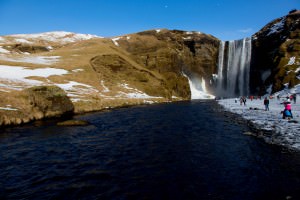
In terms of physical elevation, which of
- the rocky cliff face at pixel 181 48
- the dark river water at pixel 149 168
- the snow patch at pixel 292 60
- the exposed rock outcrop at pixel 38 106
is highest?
the rocky cliff face at pixel 181 48

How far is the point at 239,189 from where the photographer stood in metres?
9.97

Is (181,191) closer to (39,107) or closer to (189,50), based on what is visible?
(39,107)

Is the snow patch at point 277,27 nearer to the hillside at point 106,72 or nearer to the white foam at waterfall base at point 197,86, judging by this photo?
the hillside at point 106,72

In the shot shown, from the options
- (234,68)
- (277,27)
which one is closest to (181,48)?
(234,68)

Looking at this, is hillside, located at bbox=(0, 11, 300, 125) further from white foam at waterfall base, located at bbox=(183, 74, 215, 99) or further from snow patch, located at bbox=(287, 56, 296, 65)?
snow patch, located at bbox=(287, 56, 296, 65)

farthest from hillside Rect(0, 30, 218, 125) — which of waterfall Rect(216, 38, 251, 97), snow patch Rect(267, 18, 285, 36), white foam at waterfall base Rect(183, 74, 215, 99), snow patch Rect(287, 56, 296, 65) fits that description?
snow patch Rect(287, 56, 296, 65)

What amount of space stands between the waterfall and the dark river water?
111633 millimetres

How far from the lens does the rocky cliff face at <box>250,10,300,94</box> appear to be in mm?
83350

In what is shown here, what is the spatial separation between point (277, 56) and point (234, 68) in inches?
1301

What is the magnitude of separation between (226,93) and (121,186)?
5195 inches

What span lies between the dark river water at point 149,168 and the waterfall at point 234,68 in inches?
4395

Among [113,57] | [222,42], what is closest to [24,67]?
[113,57]

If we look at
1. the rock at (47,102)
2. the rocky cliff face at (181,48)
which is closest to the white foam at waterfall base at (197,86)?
the rocky cliff face at (181,48)

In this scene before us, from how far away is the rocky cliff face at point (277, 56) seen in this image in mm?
83350
